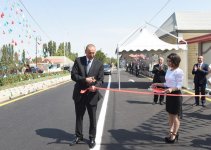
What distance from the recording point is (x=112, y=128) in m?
8.84

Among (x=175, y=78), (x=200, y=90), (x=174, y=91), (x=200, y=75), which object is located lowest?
(x=200, y=90)

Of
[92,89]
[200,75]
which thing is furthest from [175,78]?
[200,75]

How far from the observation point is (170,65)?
731cm

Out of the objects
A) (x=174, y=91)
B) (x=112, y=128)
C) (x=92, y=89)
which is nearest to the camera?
(x=92, y=89)

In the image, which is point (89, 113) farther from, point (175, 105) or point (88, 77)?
point (175, 105)

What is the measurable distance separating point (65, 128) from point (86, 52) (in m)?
2.45

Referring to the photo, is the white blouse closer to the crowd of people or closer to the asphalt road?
the crowd of people

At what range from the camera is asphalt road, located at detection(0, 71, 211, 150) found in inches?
280

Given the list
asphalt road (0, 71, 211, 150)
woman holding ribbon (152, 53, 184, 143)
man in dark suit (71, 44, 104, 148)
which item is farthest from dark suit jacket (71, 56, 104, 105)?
woman holding ribbon (152, 53, 184, 143)

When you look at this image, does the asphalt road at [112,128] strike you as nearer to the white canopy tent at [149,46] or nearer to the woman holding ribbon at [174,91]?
the woman holding ribbon at [174,91]

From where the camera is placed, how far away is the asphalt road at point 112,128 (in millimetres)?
7102

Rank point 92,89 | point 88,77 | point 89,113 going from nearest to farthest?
point 92,89 → point 88,77 → point 89,113

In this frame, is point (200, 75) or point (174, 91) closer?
point (174, 91)

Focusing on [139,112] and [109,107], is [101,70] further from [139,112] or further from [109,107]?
[109,107]
